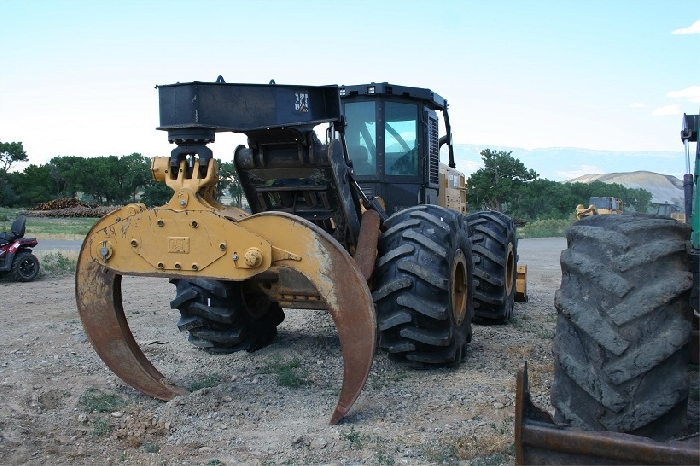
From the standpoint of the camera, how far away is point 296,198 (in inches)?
223

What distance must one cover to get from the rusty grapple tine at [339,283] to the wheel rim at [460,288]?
5.44 feet

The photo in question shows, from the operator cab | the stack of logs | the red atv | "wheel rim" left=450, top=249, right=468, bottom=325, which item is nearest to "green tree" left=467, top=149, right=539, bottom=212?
the stack of logs

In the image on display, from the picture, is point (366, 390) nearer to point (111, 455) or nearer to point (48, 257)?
point (111, 455)

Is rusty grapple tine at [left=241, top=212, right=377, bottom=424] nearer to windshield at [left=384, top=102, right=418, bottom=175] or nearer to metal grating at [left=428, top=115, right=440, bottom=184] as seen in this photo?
windshield at [left=384, top=102, right=418, bottom=175]

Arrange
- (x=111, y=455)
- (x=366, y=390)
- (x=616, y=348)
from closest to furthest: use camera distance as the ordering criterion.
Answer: (x=616, y=348), (x=111, y=455), (x=366, y=390)

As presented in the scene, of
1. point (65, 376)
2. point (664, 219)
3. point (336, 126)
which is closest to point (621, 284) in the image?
point (664, 219)

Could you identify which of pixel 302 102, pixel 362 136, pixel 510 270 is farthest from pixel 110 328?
pixel 510 270

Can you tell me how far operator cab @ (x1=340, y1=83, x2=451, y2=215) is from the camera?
276 inches

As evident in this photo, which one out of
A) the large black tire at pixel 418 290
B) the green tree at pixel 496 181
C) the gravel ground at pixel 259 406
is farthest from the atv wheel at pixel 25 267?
the green tree at pixel 496 181

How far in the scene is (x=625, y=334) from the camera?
9.77 feet

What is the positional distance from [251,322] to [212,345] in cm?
41

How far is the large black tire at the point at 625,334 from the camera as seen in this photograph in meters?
2.94

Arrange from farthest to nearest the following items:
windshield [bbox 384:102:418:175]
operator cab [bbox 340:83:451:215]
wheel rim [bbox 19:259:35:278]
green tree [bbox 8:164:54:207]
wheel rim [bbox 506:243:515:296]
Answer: green tree [bbox 8:164:54:207] < wheel rim [bbox 19:259:35:278] < wheel rim [bbox 506:243:515:296] < windshield [bbox 384:102:418:175] < operator cab [bbox 340:83:451:215]

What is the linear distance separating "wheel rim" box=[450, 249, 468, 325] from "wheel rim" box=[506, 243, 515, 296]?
239 centimetres
